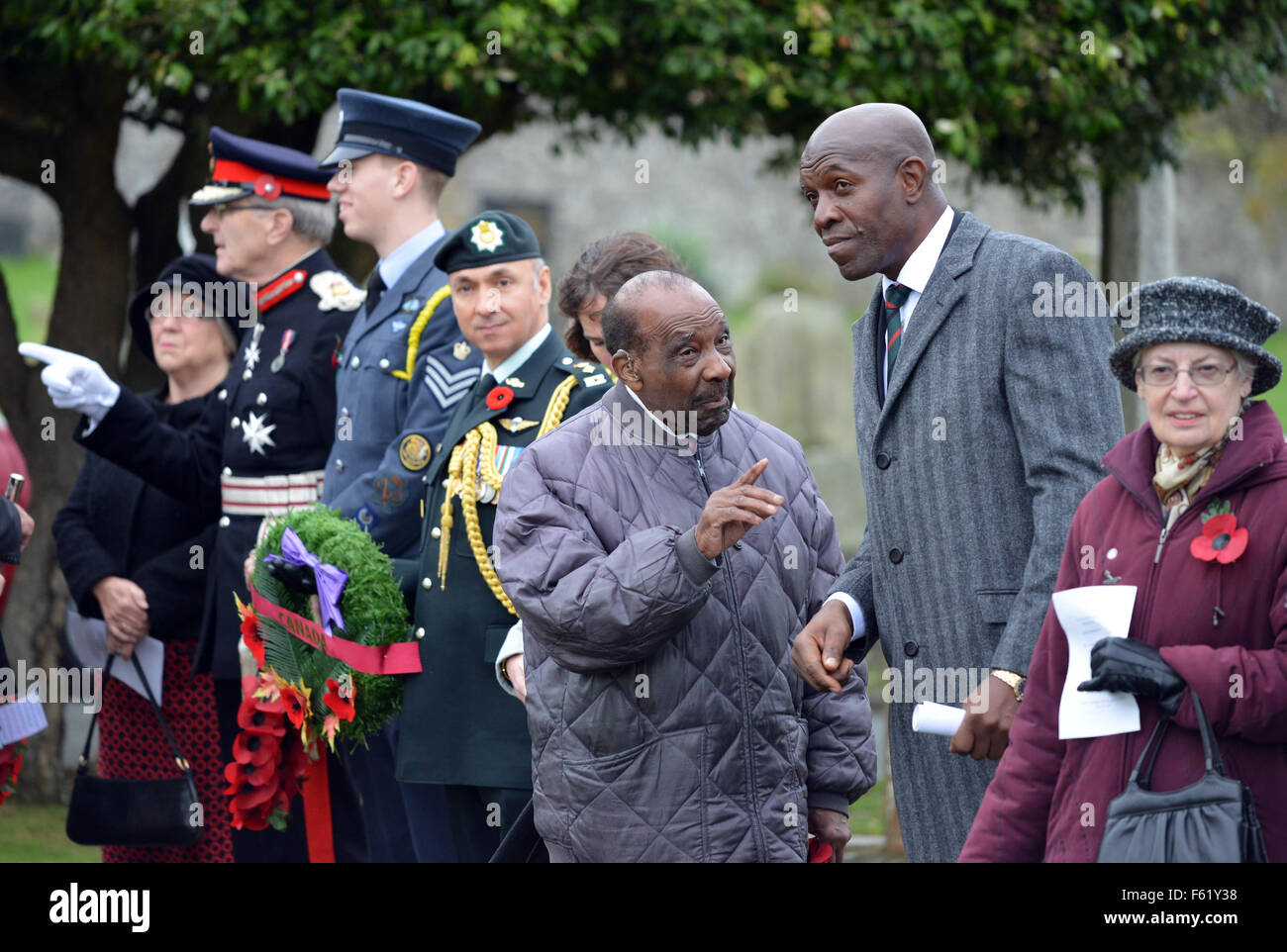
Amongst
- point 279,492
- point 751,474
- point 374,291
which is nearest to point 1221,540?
point 751,474

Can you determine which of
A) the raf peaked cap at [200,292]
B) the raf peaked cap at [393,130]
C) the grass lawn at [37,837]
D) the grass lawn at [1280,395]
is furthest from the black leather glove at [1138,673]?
the grass lawn at [1280,395]

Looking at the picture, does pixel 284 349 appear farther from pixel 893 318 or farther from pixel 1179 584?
pixel 1179 584

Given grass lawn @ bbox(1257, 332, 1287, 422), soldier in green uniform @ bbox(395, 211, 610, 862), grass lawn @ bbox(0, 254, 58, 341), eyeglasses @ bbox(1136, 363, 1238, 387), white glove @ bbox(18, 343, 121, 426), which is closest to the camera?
eyeglasses @ bbox(1136, 363, 1238, 387)

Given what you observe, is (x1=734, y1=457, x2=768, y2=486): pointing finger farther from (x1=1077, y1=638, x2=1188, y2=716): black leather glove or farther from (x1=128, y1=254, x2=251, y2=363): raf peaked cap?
(x1=128, y1=254, x2=251, y2=363): raf peaked cap

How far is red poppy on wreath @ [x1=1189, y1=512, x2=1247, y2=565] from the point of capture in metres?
2.76

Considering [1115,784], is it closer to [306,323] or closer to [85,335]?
[306,323]

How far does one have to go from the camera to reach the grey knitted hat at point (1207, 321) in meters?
2.86

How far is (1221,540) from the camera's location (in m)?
2.79

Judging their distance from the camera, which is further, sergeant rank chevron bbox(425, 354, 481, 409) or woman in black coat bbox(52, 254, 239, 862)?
woman in black coat bbox(52, 254, 239, 862)

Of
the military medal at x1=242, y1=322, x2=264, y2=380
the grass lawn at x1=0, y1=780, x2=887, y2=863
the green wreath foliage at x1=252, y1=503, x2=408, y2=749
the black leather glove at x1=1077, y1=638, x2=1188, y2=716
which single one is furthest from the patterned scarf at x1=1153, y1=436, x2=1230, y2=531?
the grass lawn at x1=0, y1=780, x2=887, y2=863

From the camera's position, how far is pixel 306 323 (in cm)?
557

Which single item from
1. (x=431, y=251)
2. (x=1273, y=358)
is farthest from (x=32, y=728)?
(x=1273, y=358)

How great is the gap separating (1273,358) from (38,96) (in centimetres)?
628

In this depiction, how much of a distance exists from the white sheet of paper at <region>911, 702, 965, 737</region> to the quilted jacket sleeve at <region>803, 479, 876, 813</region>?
530 mm
